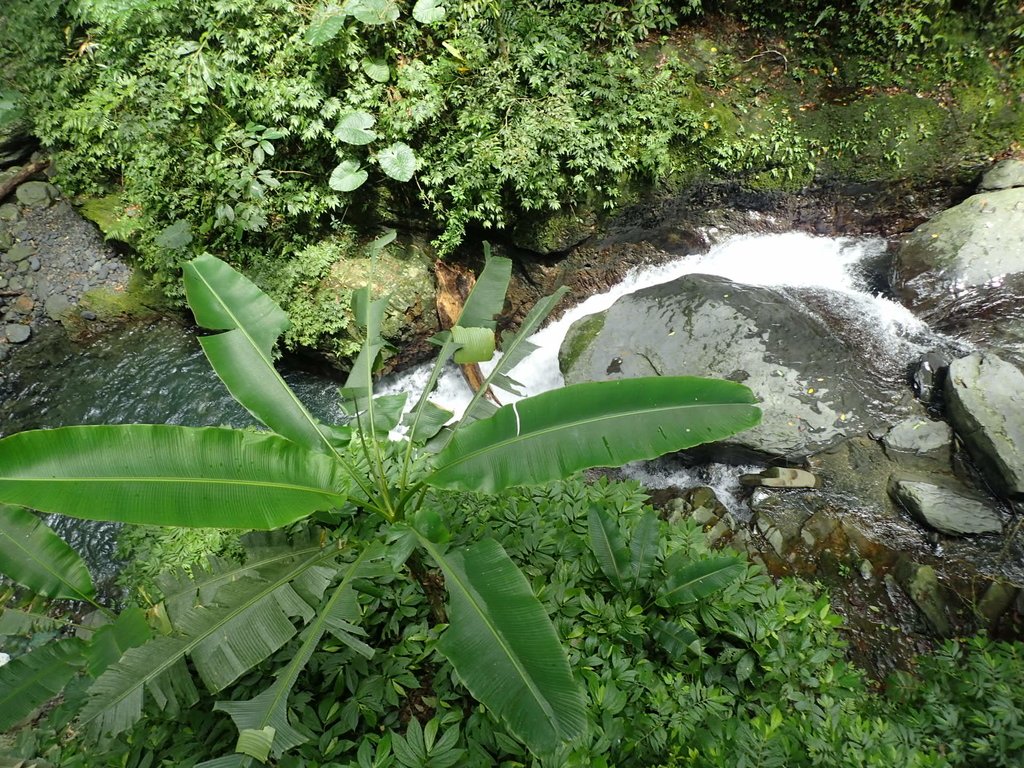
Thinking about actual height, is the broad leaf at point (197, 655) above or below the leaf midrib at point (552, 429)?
below

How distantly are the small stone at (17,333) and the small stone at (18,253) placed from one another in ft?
3.03

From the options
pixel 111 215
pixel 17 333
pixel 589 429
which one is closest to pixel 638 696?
pixel 589 429

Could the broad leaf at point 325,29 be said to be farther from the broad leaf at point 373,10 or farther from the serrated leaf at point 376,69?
the serrated leaf at point 376,69

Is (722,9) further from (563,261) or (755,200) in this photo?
(563,261)

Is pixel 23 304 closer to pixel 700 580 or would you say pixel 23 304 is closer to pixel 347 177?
pixel 347 177

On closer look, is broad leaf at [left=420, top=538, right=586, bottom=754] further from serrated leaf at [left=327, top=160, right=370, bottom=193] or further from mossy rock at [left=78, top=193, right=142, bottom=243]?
mossy rock at [left=78, top=193, right=142, bottom=243]

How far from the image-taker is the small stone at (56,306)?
611 centimetres

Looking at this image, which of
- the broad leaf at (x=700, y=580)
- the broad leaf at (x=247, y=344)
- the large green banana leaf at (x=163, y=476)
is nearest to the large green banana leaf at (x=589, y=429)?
the large green banana leaf at (x=163, y=476)

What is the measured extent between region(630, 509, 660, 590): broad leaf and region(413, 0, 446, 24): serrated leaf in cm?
541

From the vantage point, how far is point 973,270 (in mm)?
5621

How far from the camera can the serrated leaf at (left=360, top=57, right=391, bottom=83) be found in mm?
5430

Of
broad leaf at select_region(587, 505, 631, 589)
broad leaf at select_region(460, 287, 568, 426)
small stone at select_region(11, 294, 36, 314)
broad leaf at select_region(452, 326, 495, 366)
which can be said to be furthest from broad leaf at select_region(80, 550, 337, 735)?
small stone at select_region(11, 294, 36, 314)

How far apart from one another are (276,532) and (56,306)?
5.96 metres

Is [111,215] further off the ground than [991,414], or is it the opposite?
[111,215]
